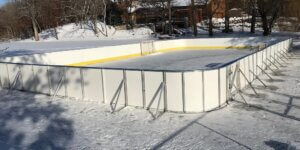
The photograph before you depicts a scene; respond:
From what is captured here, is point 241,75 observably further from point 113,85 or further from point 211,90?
point 113,85

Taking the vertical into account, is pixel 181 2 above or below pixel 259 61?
above

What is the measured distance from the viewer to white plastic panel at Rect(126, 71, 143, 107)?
9805mm

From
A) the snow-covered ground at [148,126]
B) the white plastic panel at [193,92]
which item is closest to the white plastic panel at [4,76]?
the snow-covered ground at [148,126]

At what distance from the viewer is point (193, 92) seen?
9188 millimetres

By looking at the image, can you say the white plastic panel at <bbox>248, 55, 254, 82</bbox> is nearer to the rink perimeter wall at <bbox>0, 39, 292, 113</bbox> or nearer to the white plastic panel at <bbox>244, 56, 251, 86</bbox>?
the rink perimeter wall at <bbox>0, 39, 292, 113</bbox>

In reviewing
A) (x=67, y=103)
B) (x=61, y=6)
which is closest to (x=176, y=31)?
(x=61, y=6)

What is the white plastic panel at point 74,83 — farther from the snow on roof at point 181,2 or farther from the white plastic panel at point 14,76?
the snow on roof at point 181,2

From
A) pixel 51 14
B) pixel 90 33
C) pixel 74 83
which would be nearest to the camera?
pixel 74 83

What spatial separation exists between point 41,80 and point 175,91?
5.63 metres

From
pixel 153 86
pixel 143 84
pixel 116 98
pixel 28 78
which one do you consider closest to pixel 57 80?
pixel 28 78

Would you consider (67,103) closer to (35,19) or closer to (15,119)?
(15,119)

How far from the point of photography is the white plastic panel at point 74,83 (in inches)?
445

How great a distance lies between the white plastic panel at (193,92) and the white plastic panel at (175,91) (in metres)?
0.16


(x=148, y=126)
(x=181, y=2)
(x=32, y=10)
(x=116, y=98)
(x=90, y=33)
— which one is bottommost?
(x=148, y=126)
